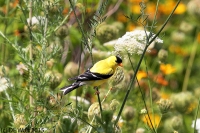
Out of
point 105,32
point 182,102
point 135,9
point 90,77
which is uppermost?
point 135,9

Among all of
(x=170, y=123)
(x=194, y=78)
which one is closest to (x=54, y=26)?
(x=170, y=123)

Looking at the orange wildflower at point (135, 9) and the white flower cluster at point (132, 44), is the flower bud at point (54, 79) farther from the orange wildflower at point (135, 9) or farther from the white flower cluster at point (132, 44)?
the orange wildflower at point (135, 9)

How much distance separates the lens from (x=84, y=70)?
2672 mm

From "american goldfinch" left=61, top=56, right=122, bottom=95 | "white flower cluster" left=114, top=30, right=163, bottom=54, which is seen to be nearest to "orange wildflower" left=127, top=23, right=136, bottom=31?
"white flower cluster" left=114, top=30, right=163, bottom=54

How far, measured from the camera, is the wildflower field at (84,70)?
61.2 inches

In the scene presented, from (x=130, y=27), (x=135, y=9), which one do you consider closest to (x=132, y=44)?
(x=130, y=27)

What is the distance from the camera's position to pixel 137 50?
179cm

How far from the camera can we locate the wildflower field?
1.55 m

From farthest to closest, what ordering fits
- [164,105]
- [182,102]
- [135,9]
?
[135,9]
[182,102]
[164,105]

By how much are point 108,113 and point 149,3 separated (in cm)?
416

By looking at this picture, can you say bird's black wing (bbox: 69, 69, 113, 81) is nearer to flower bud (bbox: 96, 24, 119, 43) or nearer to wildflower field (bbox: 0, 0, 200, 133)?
wildflower field (bbox: 0, 0, 200, 133)

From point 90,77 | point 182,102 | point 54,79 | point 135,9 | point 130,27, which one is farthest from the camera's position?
point 135,9

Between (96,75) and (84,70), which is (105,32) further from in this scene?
(96,75)

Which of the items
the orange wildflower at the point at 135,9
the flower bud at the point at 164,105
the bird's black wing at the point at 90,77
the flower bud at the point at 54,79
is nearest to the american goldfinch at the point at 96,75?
the bird's black wing at the point at 90,77
